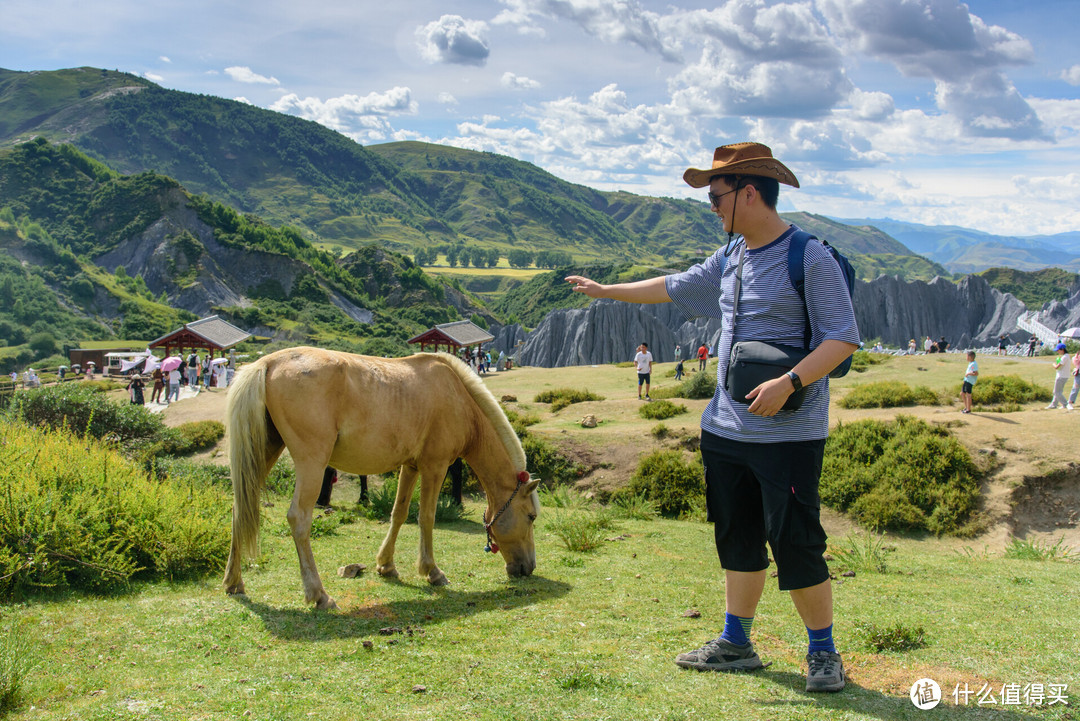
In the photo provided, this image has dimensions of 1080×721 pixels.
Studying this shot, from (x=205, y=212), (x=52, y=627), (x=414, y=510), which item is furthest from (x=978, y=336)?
(x=205, y=212)

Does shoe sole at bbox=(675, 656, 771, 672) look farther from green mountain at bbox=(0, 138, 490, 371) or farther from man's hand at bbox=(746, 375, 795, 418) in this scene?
green mountain at bbox=(0, 138, 490, 371)

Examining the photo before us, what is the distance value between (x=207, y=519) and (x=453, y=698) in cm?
393

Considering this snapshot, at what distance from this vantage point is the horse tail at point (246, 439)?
542 centimetres

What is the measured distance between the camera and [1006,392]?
18156 mm

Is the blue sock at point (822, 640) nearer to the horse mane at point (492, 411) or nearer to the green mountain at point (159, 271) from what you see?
the horse mane at point (492, 411)

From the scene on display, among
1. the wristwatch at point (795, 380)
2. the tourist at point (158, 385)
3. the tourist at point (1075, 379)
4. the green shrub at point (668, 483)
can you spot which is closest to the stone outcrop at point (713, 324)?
the tourist at point (158, 385)

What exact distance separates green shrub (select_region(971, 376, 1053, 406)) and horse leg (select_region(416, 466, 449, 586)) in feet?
53.7

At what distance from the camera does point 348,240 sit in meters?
198

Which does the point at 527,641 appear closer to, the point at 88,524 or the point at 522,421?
the point at 88,524

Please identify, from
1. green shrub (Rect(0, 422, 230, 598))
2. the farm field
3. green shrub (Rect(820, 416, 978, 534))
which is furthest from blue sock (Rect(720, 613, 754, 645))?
green shrub (Rect(820, 416, 978, 534))

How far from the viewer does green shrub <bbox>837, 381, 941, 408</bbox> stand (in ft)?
58.6

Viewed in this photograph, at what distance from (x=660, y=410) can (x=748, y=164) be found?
14742 millimetres

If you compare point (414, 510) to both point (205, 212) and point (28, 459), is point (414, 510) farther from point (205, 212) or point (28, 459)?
point (205, 212)

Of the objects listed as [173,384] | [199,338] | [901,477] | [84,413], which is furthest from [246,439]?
[199,338]
